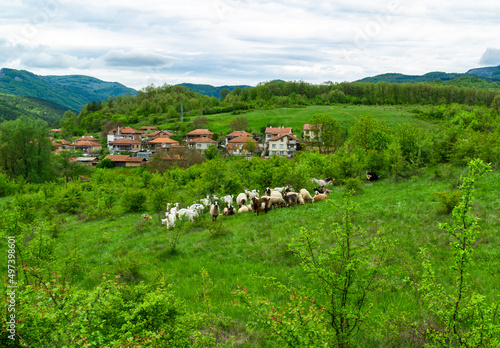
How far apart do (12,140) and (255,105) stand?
11711 centimetres

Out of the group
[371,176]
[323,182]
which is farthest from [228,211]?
[371,176]

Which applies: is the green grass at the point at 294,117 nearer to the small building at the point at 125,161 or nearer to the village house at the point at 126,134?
the village house at the point at 126,134

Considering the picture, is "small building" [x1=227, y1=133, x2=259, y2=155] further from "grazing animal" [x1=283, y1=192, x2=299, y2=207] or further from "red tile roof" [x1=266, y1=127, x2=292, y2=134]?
"grazing animal" [x1=283, y1=192, x2=299, y2=207]

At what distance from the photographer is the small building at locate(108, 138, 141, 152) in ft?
353

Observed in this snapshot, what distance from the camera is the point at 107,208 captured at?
2675cm

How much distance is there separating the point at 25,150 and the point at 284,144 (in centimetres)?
6429

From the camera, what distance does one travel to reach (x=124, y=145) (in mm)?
108188

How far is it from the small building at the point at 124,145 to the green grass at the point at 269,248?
93.7 m

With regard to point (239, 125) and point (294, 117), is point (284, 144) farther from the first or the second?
point (294, 117)

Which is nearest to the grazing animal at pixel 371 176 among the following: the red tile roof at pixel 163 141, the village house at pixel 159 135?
the red tile roof at pixel 163 141

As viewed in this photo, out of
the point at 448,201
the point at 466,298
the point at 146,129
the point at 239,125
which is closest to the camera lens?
the point at 466,298

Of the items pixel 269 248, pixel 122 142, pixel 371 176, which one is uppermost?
pixel 122 142

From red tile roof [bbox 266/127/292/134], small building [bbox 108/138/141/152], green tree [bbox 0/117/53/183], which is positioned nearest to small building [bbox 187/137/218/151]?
red tile roof [bbox 266/127/292/134]

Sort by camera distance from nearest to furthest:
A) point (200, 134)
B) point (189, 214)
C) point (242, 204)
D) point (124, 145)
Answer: point (189, 214) < point (242, 204) < point (200, 134) < point (124, 145)
